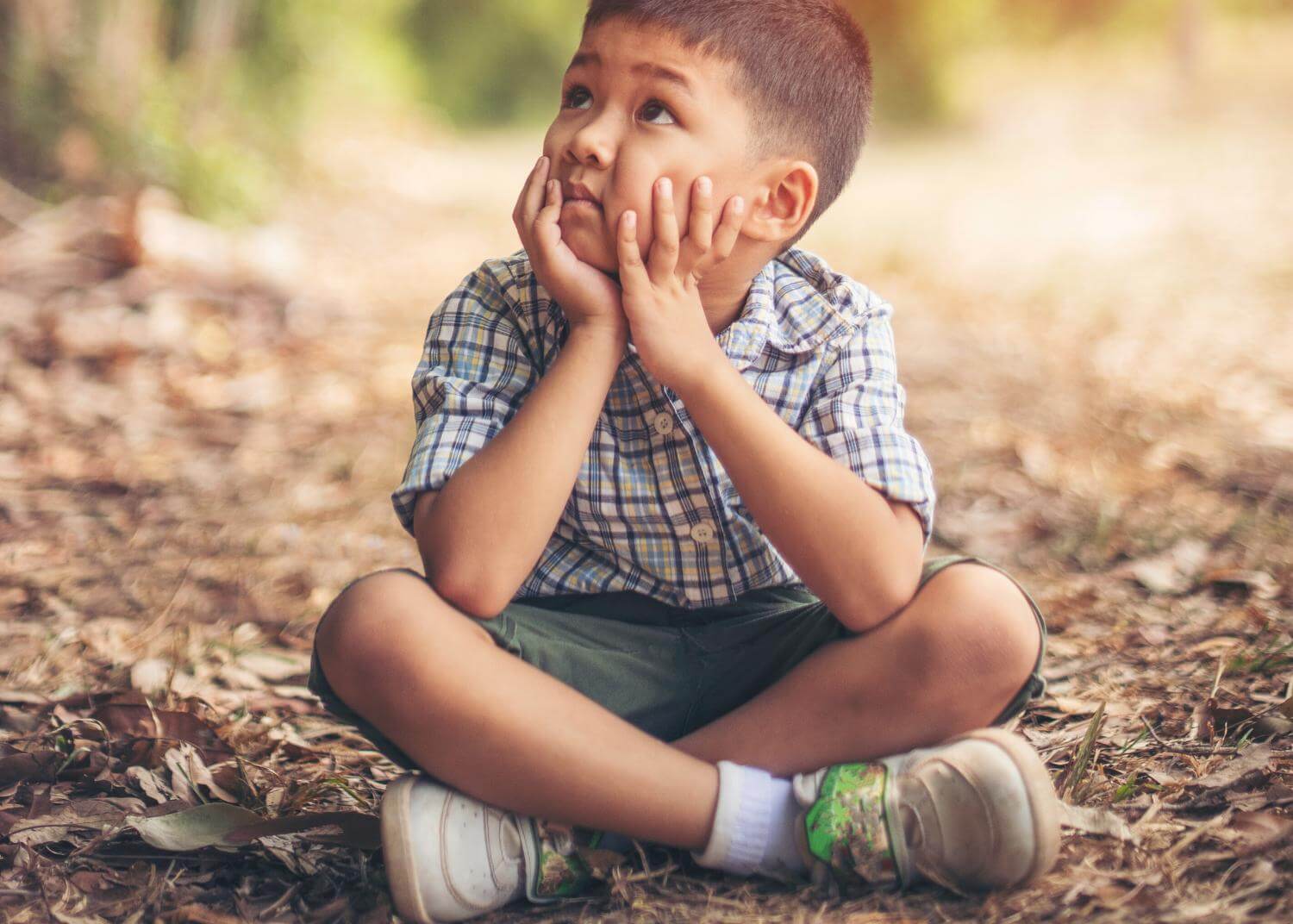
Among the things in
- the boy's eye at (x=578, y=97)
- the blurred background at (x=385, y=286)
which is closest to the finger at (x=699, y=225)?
the boy's eye at (x=578, y=97)

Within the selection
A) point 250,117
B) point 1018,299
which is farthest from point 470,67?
point 1018,299

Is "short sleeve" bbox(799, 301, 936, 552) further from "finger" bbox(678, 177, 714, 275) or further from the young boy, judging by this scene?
"finger" bbox(678, 177, 714, 275)

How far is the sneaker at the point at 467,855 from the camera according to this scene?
154 cm

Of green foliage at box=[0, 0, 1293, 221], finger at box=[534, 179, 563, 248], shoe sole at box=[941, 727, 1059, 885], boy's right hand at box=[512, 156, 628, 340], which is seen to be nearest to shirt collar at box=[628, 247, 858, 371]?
boy's right hand at box=[512, 156, 628, 340]

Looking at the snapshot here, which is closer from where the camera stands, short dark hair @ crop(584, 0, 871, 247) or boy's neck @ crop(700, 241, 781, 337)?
short dark hair @ crop(584, 0, 871, 247)

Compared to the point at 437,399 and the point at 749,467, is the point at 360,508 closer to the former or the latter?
the point at 437,399

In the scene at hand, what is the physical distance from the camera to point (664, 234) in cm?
174

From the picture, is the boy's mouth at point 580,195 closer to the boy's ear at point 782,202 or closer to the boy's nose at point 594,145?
the boy's nose at point 594,145

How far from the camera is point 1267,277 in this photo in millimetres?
5820

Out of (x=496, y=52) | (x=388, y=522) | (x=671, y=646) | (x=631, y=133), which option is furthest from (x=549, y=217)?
(x=496, y=52)

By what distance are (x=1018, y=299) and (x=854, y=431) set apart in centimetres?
441

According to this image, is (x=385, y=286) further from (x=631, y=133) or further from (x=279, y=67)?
(x=631, y=133)

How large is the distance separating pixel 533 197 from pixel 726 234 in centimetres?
28

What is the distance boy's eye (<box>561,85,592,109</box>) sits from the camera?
1.82 meters
